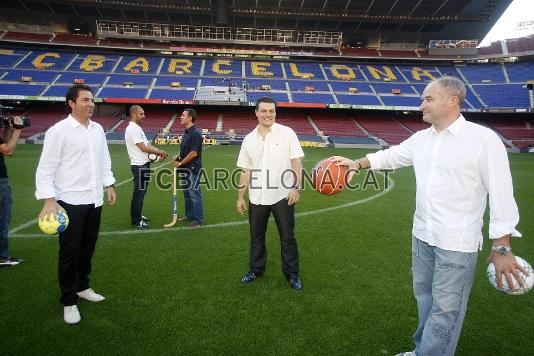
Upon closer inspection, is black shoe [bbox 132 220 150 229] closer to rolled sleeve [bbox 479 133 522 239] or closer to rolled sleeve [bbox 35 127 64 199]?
rolled sleeve [bbox 35 127 64 199]

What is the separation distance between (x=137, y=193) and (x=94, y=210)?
9.86ft

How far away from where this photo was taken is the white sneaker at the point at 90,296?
3.93 metres

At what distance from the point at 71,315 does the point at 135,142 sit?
363 centimetres

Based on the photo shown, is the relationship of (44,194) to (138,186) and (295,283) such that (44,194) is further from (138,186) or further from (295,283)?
(138,186)

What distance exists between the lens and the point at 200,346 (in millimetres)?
3141

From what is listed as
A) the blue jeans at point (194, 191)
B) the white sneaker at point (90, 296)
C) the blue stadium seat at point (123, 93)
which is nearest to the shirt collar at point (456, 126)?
the white sneaker at point (90, 296)

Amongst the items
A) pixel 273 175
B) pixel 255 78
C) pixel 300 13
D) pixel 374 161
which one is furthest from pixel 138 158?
pixel 300 13

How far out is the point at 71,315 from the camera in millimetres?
3504

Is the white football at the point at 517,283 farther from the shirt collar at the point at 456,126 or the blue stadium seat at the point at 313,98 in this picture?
the blue stadium seat at the point at 313,98

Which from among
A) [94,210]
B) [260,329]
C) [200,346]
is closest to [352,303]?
[260,329]

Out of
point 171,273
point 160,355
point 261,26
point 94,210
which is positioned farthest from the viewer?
point 261,26

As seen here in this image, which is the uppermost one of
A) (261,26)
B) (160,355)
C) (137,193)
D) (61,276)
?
(261,26)

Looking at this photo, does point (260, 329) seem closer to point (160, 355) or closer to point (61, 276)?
point (160, 355)

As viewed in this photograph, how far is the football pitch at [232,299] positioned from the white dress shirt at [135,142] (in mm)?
1324
